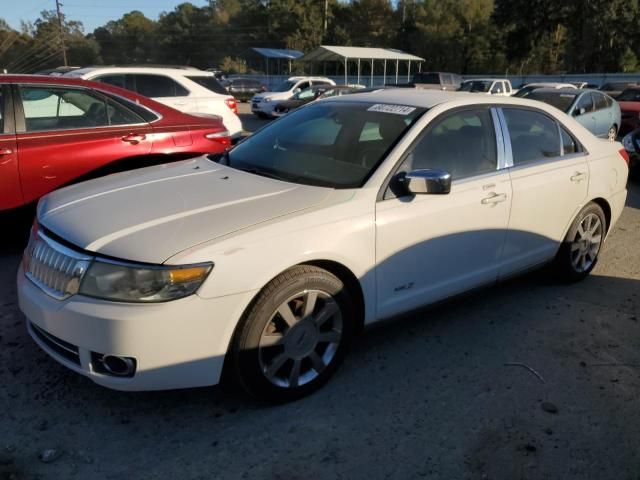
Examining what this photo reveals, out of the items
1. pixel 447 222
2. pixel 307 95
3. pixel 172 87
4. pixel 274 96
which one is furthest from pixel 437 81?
pixel 447 222

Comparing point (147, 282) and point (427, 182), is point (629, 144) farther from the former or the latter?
point (147, 282)

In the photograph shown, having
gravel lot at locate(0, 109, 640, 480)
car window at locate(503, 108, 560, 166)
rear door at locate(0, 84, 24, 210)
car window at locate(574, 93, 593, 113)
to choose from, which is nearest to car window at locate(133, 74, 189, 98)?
rear door at locate(0, 84, 24, 210)

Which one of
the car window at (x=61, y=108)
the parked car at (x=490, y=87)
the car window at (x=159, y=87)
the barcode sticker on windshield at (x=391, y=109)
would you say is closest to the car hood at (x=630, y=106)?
the parked car at (x=490, y=87)

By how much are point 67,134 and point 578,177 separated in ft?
14.2

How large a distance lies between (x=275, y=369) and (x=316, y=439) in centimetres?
40

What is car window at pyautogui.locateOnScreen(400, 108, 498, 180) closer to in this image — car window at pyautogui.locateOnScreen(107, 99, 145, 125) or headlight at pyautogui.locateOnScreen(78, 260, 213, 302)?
headlight at pyautogui.locateOnScreen(78, 260, 213, 302)

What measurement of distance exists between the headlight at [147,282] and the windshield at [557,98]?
36.8 ft

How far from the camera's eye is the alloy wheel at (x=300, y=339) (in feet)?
9.21

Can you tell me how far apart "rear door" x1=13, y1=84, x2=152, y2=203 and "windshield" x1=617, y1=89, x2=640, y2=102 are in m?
15.7

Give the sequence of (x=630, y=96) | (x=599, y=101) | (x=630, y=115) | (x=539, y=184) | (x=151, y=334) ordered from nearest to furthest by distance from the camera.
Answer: (x=151, y=334) < (x=539, y=184) < (x=599, y=101) < (x=630, y=115) < (x=630, y=96)

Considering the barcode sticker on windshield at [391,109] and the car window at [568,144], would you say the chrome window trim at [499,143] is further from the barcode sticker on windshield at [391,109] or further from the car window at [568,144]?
the car window at [568,144]

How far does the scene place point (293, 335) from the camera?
2.88 meters

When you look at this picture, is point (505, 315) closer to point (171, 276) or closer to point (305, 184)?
point (305, 184)

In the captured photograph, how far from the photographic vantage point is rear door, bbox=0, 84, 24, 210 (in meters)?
4.58
